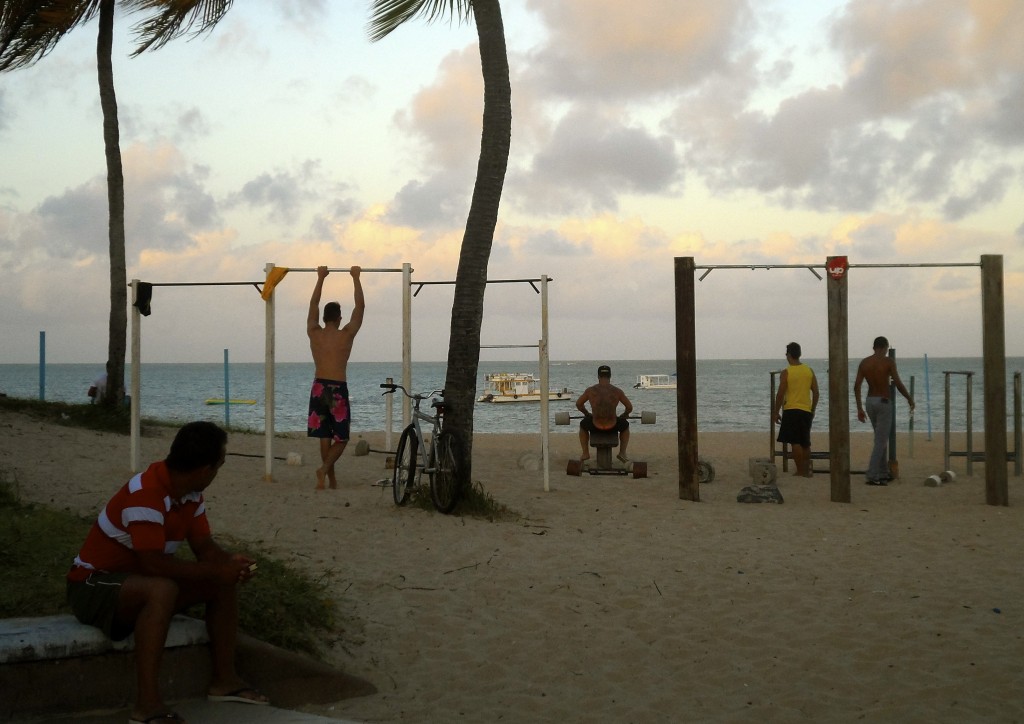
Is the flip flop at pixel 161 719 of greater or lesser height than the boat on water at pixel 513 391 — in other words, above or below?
below

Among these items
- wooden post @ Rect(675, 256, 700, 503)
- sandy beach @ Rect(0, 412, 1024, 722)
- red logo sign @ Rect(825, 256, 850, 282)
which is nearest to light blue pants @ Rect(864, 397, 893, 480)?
sandy beach @ Rect(0, 412, 1024, 722)

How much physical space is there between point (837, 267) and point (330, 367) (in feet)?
16.1

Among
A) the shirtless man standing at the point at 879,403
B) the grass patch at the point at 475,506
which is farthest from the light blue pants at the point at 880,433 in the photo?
the grass patch at the point at 475,506

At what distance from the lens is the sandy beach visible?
4297mm

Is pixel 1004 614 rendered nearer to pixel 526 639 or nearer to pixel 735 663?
pixel 735 663

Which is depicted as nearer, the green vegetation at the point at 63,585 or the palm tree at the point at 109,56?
the green vegetation at the point at 63,585

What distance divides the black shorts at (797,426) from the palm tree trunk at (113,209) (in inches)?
364

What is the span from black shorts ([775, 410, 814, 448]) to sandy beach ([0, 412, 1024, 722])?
1.89 m

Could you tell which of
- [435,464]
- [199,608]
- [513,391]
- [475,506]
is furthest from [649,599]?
[513,391]

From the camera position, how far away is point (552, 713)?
13.5 feet

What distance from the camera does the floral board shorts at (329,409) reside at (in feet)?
30.0

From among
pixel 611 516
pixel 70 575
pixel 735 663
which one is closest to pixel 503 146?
pixel 611 516

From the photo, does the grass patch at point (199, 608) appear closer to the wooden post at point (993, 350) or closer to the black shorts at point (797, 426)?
the wooden post at point (993, 350)

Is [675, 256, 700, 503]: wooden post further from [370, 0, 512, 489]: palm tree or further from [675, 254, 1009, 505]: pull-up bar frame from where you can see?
[370, 0, 512, 489]: palm tree
